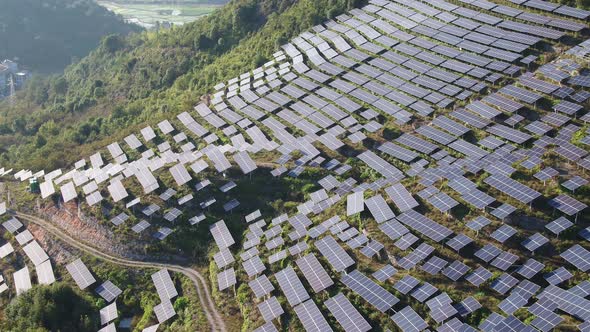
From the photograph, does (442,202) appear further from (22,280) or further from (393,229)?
(22,280)

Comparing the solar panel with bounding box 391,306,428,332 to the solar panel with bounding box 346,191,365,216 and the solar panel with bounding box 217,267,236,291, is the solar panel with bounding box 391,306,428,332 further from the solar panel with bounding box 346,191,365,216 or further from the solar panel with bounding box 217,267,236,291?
the solar panel with bounding box 217,267,236,291

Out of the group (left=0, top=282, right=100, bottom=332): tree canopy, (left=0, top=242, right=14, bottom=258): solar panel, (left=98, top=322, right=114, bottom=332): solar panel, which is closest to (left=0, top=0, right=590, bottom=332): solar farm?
(left=0, top=242, right=14, bottom=258): solar panel

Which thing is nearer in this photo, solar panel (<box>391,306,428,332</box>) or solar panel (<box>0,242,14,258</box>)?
solar panel (<box>391,306,428,332</box>)

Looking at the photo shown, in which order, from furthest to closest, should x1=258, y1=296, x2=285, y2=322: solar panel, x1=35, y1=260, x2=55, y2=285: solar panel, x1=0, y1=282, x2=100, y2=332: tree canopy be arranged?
1. x1=35, y1=260, x2=55, y2=285: solar panel
2. x1=0, y1=282, x2=100, y2=332: tree canopy
3. x1=258, y1=296, x2=285, y2=322: solar panel

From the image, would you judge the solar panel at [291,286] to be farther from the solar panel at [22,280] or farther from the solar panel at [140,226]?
the solar panel at [22,280]

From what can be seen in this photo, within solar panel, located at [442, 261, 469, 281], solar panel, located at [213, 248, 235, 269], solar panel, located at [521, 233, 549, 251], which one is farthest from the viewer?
solar panel, located at [213, 248, 235, 269]

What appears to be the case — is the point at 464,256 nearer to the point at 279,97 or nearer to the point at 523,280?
the point at 523,280

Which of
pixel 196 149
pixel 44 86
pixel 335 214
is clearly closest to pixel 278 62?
pixel 196 149
